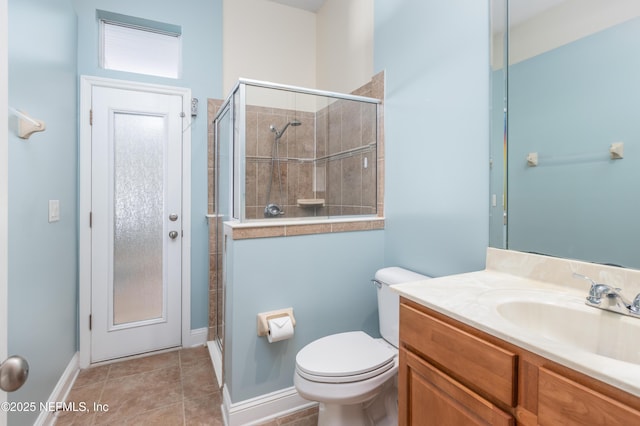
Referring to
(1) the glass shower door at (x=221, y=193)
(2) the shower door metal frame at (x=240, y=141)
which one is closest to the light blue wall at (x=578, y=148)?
(2) the shower door metal frame at (x=240, y=141)

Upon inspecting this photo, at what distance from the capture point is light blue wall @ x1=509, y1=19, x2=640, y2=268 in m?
0.97

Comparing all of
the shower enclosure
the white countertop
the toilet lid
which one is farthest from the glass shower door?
the white countertop

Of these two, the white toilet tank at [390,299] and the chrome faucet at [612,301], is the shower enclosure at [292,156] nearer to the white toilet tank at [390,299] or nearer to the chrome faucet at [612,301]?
the white toilet tank at [390,299]

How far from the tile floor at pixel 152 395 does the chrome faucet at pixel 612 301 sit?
1486mm

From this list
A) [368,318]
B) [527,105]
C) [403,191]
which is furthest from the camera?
[368,318]

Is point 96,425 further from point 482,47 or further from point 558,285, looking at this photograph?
point 482,47

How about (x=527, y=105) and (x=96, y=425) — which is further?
(x=96, y=425)

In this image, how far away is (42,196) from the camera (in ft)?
5.29

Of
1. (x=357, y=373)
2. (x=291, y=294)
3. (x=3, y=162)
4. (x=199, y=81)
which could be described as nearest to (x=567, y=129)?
(x=357, y=373)

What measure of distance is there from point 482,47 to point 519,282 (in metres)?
1.03

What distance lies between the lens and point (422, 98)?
1.71m

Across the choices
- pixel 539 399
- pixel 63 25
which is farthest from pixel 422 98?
pixel 63 25

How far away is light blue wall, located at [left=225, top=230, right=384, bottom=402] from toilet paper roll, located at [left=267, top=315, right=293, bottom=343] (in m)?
0.09

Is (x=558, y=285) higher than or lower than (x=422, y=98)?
lower
